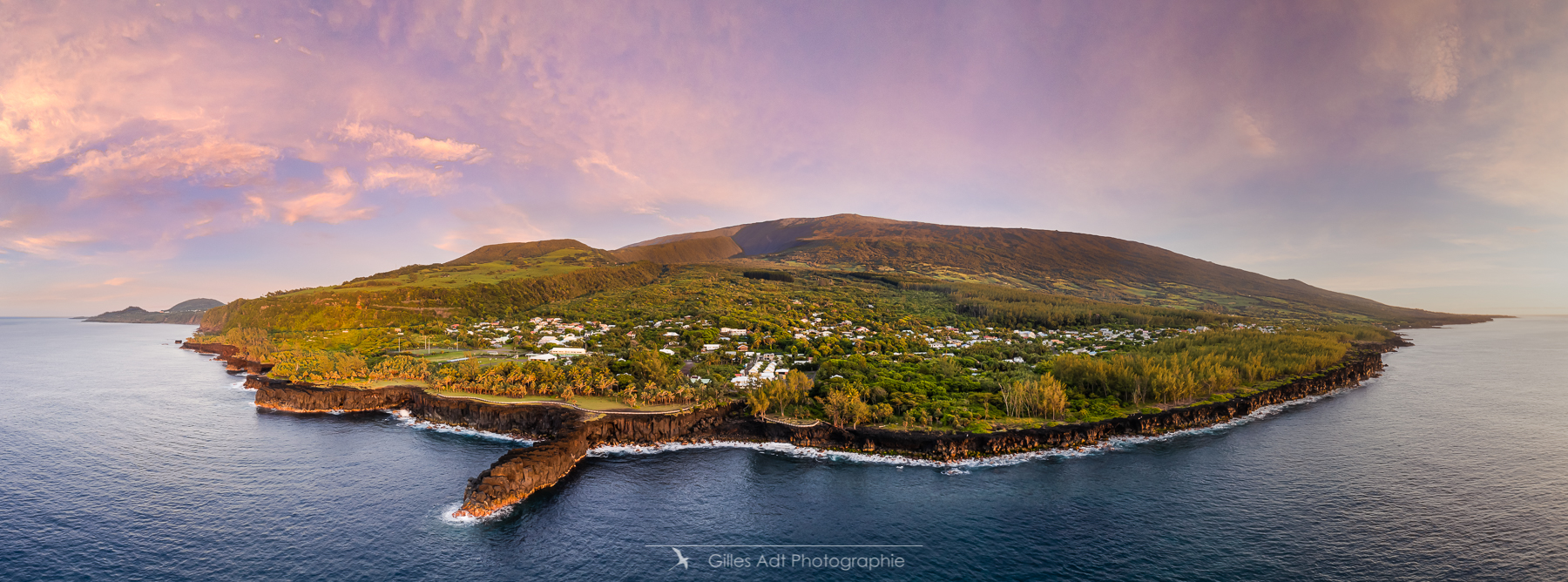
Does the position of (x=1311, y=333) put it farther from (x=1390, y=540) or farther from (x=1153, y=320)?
(x=1390, y=540)

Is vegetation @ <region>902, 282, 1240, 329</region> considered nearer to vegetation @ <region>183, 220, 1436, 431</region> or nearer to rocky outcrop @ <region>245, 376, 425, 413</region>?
vegetation @ <region>183, 220, 1436, 431</region>

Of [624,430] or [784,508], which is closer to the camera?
[784,508]

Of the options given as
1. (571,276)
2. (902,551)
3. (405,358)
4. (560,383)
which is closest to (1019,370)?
(902,551)

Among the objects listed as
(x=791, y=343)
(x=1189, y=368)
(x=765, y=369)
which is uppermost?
(x=791, y=343)

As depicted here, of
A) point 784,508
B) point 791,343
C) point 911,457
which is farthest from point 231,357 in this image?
point 911,457

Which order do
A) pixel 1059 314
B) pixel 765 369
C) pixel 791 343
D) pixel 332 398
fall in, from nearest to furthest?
pixel 332 398, pixel 765 369, pixel 791 343, pixel 1059 314

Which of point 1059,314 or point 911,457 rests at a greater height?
point 1059,314

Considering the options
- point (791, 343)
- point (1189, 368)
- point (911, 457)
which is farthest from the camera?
point (791, 343)

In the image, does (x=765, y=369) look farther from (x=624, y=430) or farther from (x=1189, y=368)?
(x=1189, y=368)
